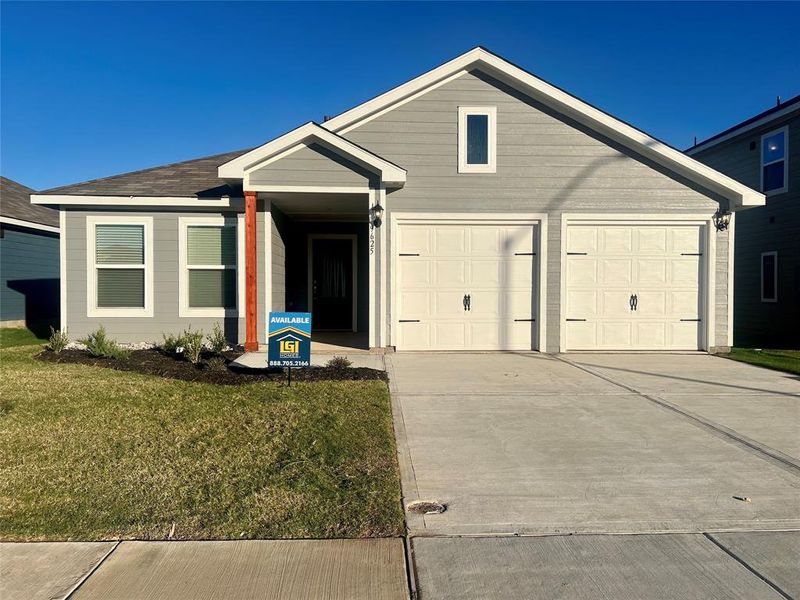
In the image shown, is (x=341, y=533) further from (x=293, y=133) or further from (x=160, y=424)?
(x=293, y=133)

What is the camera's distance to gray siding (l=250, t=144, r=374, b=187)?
9.87 meters

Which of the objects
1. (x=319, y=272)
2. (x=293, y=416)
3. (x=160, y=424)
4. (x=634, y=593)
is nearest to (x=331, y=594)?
(x=634, y=593)

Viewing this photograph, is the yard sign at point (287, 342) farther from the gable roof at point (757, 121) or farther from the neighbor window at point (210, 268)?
the gable roof at point (757, 121)

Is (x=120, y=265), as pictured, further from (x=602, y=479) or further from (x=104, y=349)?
(x=602, y=479)

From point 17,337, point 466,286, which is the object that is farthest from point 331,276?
point 17,337

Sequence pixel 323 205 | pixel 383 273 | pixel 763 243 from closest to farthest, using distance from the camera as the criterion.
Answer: pixel 383 273, pixel 323 205, pixel 763 243

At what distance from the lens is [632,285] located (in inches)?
437

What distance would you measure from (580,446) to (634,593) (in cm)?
242

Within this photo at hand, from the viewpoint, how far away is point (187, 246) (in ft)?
35.2

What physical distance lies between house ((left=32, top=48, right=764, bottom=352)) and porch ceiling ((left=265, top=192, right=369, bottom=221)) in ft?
0.39

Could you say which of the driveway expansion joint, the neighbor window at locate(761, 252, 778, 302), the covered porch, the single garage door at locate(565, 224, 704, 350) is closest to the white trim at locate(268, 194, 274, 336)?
the covered porch

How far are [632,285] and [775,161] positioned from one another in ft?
23.1

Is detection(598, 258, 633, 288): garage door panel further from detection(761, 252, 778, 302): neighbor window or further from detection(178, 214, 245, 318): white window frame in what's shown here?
detection(178, 214, 245, 318): white window frame

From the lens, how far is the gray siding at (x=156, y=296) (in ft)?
34.8
